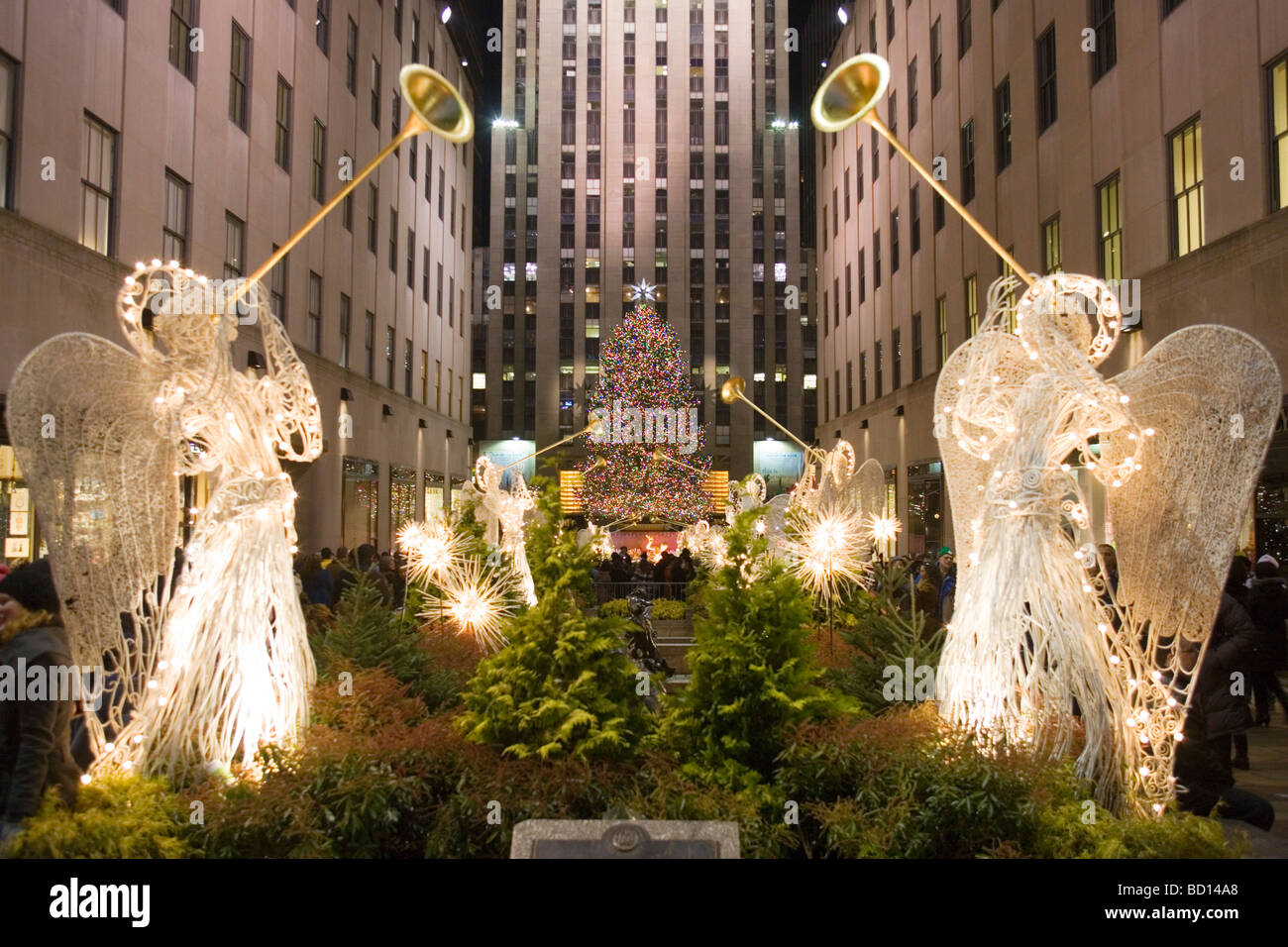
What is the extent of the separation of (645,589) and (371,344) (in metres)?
13.5

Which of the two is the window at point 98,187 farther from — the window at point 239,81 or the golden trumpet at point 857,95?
the golden trumpet at point 857,95

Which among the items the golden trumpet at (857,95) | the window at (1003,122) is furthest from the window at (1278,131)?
the window at (1003,122)

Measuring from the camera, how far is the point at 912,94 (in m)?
27.2

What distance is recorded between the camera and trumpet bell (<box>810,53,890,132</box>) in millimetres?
5312

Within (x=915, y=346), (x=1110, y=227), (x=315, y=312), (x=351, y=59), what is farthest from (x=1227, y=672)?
(x=351, y=59)

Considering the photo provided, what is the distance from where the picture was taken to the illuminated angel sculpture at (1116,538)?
484 cm

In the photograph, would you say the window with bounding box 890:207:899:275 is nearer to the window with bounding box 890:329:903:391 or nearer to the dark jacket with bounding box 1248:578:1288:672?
the window with bounding box 890:329:903:391

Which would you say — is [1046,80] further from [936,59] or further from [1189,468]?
[1189,468]

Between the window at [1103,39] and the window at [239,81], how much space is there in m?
16.7

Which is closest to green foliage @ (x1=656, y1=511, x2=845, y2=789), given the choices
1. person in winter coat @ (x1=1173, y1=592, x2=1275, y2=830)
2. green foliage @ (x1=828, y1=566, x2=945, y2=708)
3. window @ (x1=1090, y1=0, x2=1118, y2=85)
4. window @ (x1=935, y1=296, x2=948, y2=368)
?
green foliage @ (x1=828, y1=566, x2=945, y2=708)
